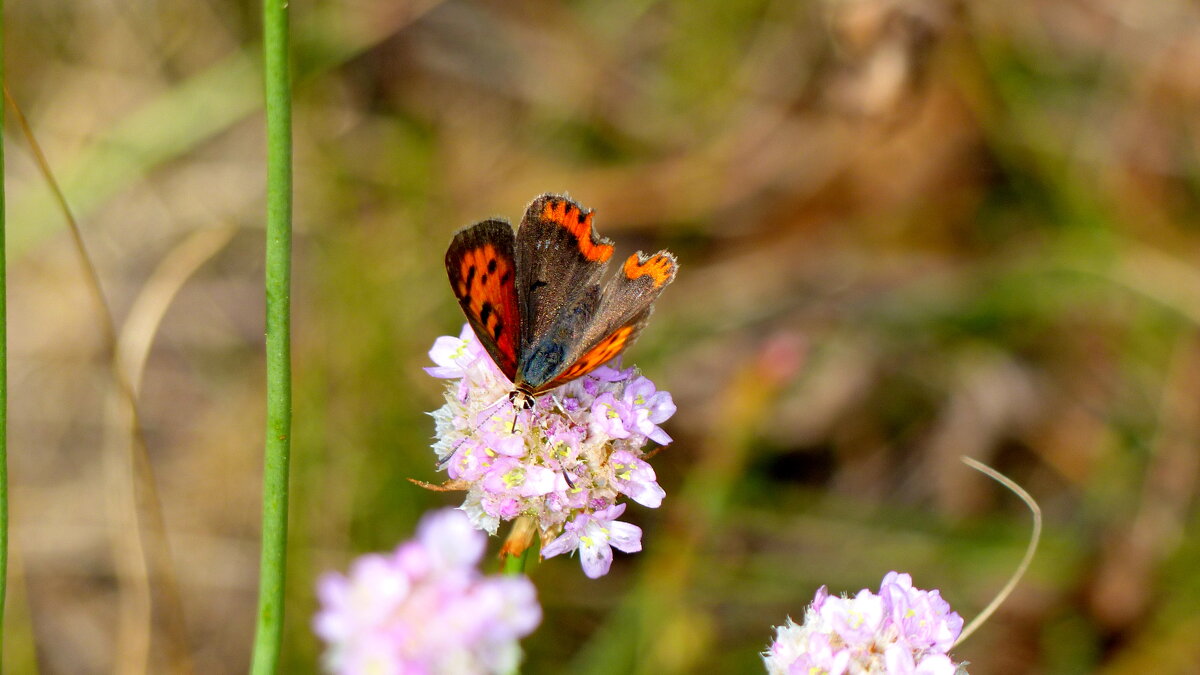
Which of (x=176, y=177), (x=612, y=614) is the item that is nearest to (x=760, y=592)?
(x=612, y=614)

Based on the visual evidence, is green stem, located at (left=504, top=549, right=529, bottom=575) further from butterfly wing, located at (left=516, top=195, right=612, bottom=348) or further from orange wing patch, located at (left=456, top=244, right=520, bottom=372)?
butterfly wing, located at (left=516, top=195, right=612, bottom=348)

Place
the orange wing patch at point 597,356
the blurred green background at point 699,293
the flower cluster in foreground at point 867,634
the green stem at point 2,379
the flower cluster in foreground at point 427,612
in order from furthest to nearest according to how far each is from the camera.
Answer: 1. the blurred green background at point 699,293
2. the orange wing patch at point 597,356
3. the flower cluster in foreground at point 867,634
4. the green stem at point 2,379
5. the flower cluster in foreground at point 427,612

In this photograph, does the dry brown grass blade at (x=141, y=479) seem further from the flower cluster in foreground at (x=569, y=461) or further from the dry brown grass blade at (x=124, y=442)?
the flower cluster in foreground at (x=569, y=461)

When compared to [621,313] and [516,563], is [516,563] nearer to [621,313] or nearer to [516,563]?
[516,563]

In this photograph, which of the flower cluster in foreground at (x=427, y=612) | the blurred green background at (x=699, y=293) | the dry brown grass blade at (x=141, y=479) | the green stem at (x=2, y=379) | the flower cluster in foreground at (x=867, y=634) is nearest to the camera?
the flower cluster in foreground at (x=427, y=612)

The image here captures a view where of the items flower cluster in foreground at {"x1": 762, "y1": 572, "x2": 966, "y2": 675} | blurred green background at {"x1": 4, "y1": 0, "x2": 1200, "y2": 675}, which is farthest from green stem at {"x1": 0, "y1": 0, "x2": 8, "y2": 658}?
blurred green background at {"x1": 4, "y1": 0, "x2": 1200, "y2": 675}

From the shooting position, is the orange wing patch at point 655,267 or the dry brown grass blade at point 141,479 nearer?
the orange wing patch at point 655,267

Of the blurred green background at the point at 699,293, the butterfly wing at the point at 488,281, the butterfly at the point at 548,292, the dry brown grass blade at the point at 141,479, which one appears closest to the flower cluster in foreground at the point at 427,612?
the butterfly at the point at 548,292

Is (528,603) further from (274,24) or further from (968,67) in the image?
(968,67)
